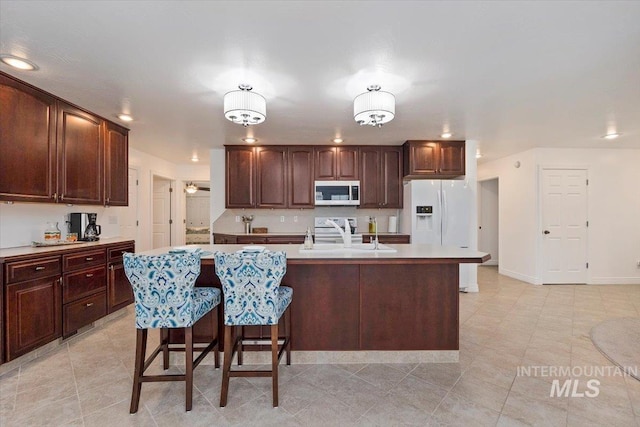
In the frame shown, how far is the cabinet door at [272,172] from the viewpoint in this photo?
496 cm

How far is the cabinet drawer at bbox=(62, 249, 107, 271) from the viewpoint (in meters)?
2.85

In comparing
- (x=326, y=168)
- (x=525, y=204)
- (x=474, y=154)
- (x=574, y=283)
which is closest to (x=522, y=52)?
(x=474, y=154)

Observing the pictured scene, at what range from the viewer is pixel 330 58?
2.21m

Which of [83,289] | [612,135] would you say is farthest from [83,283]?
[612,135]

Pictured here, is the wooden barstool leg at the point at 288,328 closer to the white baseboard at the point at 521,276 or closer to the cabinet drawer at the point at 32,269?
the cabinet drawer at the point at 32,269

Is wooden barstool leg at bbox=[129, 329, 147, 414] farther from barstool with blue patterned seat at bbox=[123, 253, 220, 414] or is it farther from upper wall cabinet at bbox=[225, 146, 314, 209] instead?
upper wall cabinet at bbox=[225, 146, 314, 209]

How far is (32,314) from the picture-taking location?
2502 millimetres

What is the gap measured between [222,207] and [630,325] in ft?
17.8

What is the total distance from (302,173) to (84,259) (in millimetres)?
3015

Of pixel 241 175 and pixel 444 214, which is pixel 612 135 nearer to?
pixel 444 214

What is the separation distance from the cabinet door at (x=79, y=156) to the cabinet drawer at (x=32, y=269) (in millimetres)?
678

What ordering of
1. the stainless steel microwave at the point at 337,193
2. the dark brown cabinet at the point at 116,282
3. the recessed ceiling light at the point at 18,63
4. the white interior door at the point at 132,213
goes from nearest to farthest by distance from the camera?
the recessed ceiling light at the point at 18,63, the dark brown cabinet at the point at 116,282, the stainless steel microwave at the point at 337,193, the white interior door at the point at 132,213

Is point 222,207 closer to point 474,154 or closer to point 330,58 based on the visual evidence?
point 330,58

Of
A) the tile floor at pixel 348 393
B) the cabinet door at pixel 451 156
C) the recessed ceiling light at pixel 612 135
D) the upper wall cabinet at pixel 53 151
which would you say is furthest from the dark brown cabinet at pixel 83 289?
the recessed ceiling light at pixel 612 135
